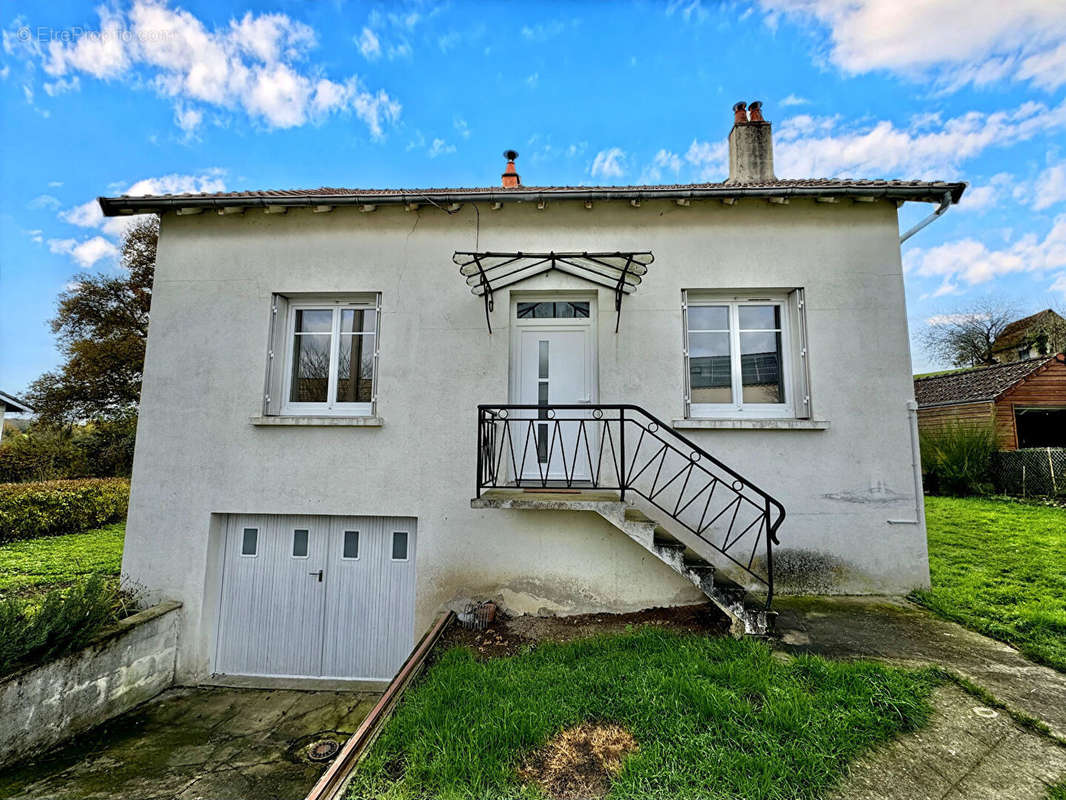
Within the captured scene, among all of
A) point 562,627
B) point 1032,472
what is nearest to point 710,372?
point 562,627

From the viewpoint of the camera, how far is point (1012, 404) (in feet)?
45.4

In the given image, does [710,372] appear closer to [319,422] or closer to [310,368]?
[319,422]

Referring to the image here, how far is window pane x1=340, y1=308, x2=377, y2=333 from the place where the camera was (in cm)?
575

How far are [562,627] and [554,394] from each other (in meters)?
2.62

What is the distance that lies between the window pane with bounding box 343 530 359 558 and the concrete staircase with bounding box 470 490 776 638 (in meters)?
1.90

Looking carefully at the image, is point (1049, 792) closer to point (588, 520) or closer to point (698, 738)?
point (698, 738)

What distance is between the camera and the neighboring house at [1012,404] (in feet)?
44.9

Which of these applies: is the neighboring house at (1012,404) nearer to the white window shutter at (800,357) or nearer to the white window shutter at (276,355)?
the white window shutter at (800,357)

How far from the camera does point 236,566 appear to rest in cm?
553

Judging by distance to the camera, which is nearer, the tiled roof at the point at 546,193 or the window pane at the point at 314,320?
the tiled roof at the point at 546,193

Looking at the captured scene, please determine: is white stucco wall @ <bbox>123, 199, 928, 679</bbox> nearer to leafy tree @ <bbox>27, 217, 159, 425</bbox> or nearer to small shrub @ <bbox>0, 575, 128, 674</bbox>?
small shrub @ <bbox>0, 575, 128, 674</bbox>

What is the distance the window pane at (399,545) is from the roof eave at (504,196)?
4120mm

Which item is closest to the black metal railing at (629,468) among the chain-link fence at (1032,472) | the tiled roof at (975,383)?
the chain-link fence at (1032,472)

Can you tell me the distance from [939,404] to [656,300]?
15643mm
